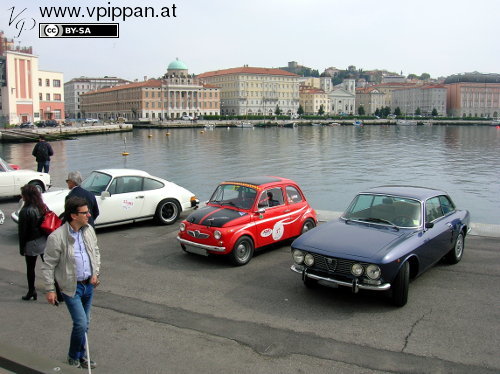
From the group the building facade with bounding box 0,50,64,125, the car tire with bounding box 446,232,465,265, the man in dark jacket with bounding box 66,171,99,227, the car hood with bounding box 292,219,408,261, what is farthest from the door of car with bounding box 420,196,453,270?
the building facade with bounding box 0,50,64,125

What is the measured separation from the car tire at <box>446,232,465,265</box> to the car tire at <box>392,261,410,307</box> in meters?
2.41

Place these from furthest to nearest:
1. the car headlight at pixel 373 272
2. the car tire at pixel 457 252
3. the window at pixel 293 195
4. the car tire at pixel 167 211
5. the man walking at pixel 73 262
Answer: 1. the car tire at pixel 167 211
2. the window at pixel 293 195
3. the car tire at pixel 457 252
4. the car headlight at pixel 373 272
5. the man walking at pixel 73 262

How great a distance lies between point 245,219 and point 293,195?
173 cm

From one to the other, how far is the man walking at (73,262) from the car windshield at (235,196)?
5163 mm

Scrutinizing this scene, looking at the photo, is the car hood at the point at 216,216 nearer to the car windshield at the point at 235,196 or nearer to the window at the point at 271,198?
the car windshield at the point at 235,196

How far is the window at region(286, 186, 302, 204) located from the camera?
1074 centimetres

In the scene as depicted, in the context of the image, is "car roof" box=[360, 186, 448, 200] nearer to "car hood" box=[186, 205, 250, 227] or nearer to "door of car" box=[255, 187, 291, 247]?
"door of car" box=[255, 187, 291, 247]

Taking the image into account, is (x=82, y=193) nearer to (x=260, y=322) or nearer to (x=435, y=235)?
(x=260, y=322)

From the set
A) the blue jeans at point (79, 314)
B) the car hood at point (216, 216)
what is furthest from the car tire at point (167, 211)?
the blue jeans at point (79, 314)

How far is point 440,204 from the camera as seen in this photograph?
9.11 meters

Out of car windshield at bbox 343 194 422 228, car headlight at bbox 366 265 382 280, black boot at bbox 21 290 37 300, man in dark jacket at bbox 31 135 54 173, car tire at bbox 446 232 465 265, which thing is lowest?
black boot at bbox 21 290 37 300

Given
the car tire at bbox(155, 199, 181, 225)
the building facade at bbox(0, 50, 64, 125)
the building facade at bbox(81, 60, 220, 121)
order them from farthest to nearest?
the building facade at bbox(81, 60, 220, 121) < the building facade at bbox(0, 50, 64, 125) < the car tire at bbox(155, 199, 181, 225)

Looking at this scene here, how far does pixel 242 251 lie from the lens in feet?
31.1

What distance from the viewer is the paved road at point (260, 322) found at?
218 inches
